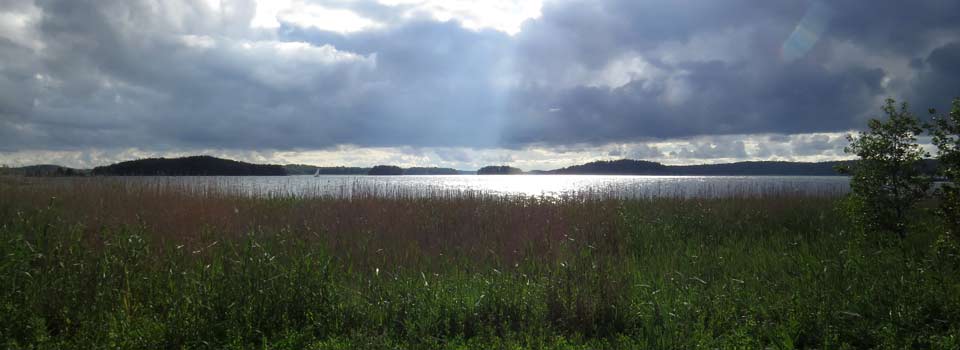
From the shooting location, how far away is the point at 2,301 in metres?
5.27

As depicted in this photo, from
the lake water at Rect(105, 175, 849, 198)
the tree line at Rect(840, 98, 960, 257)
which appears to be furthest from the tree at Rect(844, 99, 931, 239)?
the lake water at Rect(105, 175, 849, 198)

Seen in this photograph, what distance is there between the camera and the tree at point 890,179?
29.9ft

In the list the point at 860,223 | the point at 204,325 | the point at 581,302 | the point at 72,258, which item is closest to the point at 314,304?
the point at 204,325

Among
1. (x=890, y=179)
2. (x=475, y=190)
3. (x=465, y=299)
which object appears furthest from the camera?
(x=475, y=190)

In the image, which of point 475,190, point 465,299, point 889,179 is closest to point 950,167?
point 889,179

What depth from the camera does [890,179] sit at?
9.36m

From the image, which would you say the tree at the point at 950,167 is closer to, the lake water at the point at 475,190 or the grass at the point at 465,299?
the grass at the point at 465,299

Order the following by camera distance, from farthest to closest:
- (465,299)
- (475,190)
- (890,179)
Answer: (475,190)
(890,179)
(465,299)

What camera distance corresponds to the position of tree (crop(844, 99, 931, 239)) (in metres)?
9.11

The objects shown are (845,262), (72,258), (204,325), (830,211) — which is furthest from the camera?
(830,211)

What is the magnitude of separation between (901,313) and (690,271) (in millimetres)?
2883

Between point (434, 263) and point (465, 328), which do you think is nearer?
point (465, 328)

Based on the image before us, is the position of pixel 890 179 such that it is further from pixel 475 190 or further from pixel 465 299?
pixel 475 190

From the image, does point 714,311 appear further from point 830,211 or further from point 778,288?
point 830,211
